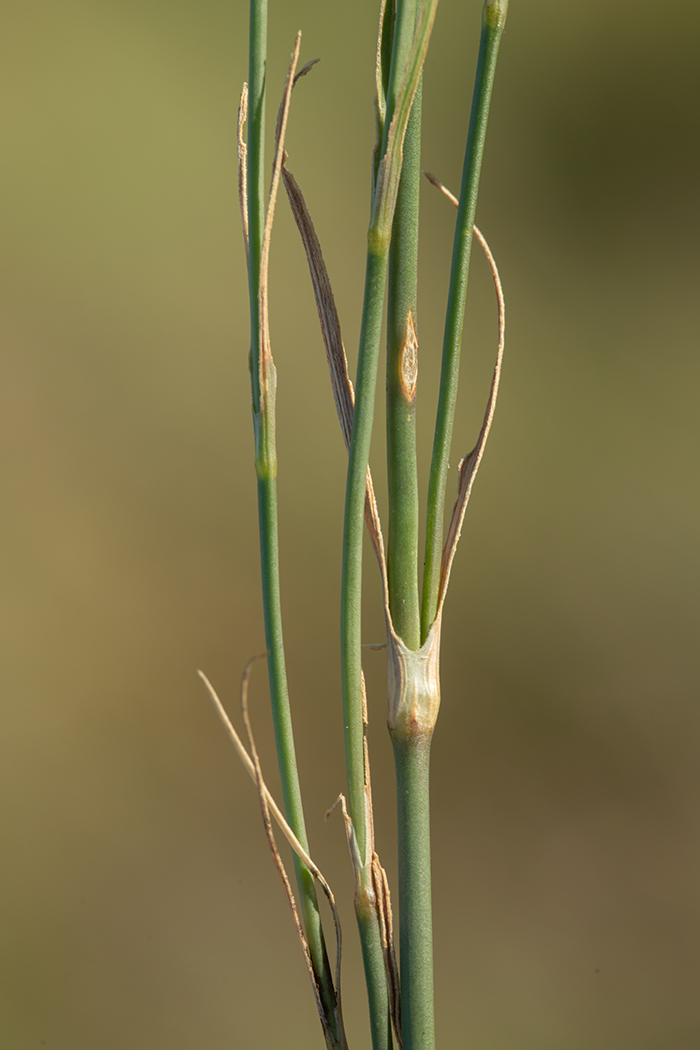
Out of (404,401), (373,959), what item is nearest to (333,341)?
(404,401)

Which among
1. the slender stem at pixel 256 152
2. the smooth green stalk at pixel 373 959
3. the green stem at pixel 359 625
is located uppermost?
the slender stem at pixel 256 152

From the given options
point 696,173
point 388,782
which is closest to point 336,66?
point 696,173

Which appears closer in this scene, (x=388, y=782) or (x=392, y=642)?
(x=392, y=642)

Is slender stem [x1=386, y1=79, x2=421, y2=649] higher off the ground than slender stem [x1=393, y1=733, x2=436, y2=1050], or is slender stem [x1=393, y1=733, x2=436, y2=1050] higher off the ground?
slender stem [x1=386, y1=79, x2=421, y2=649]

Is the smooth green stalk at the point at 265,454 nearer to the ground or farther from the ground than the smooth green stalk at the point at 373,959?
farther from the ground

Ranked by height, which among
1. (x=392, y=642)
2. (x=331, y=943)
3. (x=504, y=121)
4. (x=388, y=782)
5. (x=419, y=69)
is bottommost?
(x=331, y=943)

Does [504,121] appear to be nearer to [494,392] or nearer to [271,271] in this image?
[271,271]
